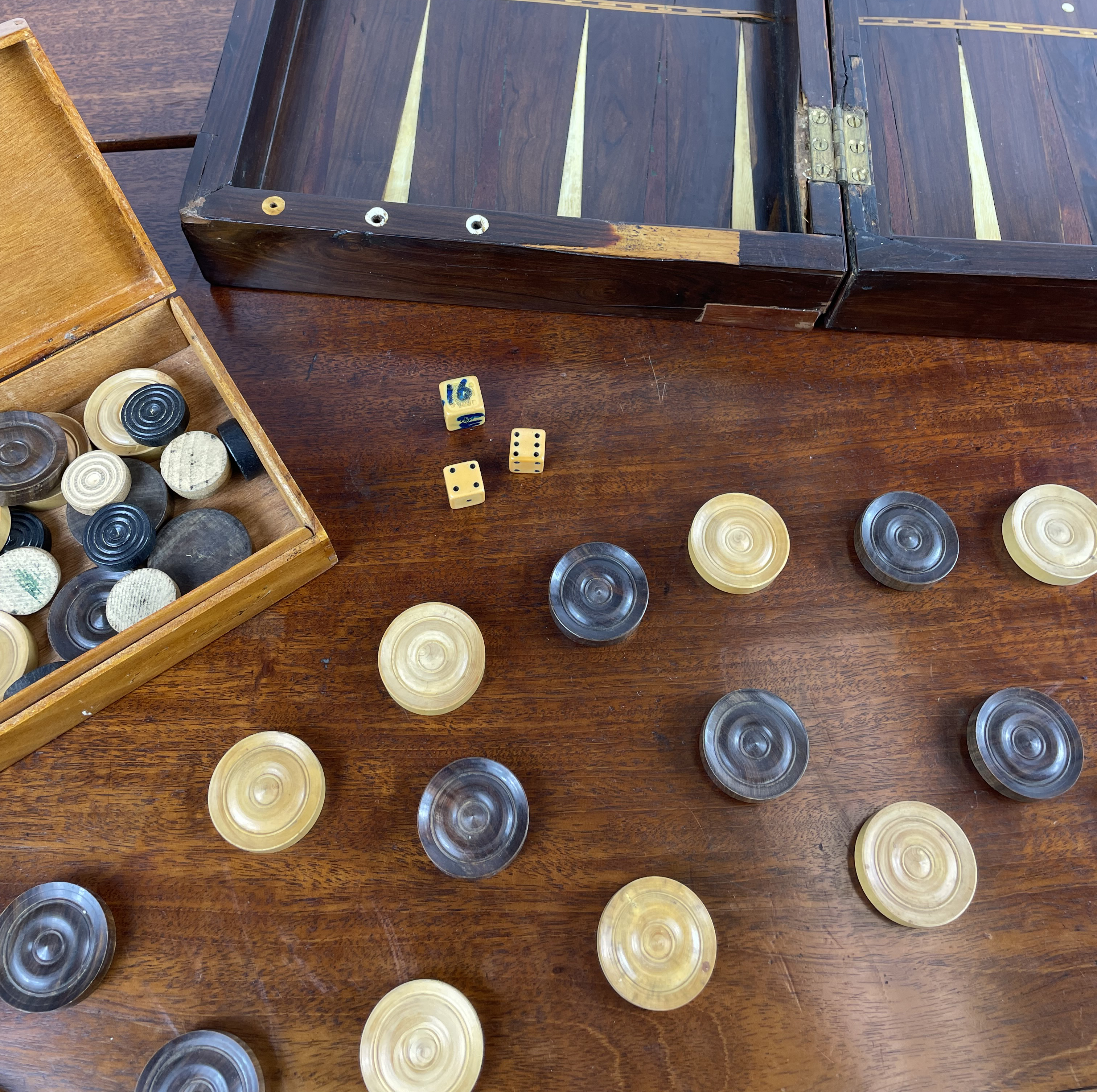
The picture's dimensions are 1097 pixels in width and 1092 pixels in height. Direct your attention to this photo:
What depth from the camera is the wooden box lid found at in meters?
1.30


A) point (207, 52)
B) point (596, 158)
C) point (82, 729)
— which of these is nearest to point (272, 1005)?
point (82, 729)

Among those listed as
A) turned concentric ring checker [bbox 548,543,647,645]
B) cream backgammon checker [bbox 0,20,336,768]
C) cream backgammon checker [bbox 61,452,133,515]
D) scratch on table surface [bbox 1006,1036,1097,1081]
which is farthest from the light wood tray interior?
scratch on table surface [bbox 1006,1036,1097,1081]

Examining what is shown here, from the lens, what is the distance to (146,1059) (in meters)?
1.21

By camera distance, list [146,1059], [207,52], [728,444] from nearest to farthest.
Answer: [146,1059] < [728,444] < [207,52]

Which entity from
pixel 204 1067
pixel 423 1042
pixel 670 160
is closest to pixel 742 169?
pixel 670 160

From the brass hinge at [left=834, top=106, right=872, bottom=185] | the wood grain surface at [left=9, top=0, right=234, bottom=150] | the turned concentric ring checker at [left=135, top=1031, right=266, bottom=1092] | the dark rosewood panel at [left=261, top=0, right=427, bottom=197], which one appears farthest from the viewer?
the wood grain surface at [left=9, top=0, right=234, bottom=150]

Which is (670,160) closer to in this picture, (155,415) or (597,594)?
(597,594)

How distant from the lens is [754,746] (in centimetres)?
137

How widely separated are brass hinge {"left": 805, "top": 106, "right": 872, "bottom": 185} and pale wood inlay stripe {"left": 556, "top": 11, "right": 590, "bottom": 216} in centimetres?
50

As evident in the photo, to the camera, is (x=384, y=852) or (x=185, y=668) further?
(x=185, y=668)

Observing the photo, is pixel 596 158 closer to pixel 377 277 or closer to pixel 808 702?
pixel 377 277

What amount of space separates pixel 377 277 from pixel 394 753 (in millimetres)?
983

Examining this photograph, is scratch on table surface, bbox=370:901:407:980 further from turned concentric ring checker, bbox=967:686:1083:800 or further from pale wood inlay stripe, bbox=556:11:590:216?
pale wood inlay stripe, bbox=556:11:590:216

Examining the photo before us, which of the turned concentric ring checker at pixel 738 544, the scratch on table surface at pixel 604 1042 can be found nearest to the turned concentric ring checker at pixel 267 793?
the scratch on table surface at pixel 604 1042
